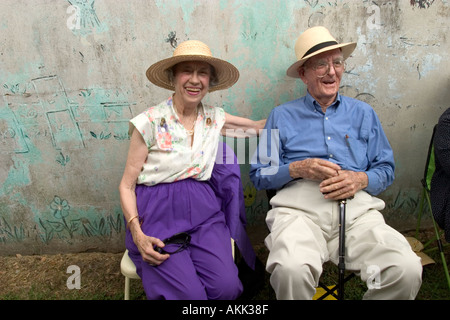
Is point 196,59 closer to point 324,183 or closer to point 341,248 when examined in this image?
point 324,183

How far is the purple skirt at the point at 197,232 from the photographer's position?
6.44 ft

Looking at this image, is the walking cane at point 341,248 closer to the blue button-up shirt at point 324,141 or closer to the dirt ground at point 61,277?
the blue button-up shirt at point 324,141

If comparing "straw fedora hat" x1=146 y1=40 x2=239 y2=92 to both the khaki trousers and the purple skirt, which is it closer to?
the purple skirt

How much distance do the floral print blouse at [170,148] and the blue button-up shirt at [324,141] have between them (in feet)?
1.45

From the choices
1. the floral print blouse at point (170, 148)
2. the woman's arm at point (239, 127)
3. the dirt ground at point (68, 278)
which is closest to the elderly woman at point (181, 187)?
the floral print blouse at point (170, 148)

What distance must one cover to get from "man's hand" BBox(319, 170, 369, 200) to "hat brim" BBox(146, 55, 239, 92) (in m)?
1.03

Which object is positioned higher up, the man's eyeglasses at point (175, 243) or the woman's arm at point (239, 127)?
the woman's arm at point (239, 127)

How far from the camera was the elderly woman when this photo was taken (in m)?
2.04

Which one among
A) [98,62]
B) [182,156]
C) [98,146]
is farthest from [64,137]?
[182,156]

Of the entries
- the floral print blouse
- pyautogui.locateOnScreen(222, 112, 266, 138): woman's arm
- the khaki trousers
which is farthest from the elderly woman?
the khaki trousers

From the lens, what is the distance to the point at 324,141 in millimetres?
2410
